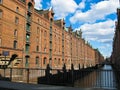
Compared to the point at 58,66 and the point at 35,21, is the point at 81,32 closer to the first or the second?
the point at 58,66

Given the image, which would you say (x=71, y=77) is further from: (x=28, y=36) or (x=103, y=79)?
(x=28, y=36)

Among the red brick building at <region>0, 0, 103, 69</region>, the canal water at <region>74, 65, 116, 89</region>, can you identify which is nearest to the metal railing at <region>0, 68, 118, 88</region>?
the canal water at <region>74, 65, 116, 89</region>

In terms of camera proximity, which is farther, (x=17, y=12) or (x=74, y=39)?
(x=74, y=39)

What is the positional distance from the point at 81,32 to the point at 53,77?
304 feet

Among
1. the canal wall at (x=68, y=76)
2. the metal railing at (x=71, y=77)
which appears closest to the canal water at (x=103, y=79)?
the metal railing at (x=71, y=77)

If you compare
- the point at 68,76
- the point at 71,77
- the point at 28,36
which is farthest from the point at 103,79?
the point at 28,36

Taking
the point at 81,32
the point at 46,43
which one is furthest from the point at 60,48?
the point at 81,32

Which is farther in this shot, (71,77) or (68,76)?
(68,76)

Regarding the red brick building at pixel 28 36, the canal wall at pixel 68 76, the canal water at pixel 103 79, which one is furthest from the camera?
the red brick building at pixel 28 36

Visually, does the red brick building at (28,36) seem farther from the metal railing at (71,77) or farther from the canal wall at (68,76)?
the canal wall at (68,76)

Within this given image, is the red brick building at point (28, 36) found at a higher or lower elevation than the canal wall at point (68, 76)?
higher

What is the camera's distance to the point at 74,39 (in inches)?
3228

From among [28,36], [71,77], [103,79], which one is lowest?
[103,79]

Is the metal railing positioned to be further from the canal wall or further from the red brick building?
the red brick building
